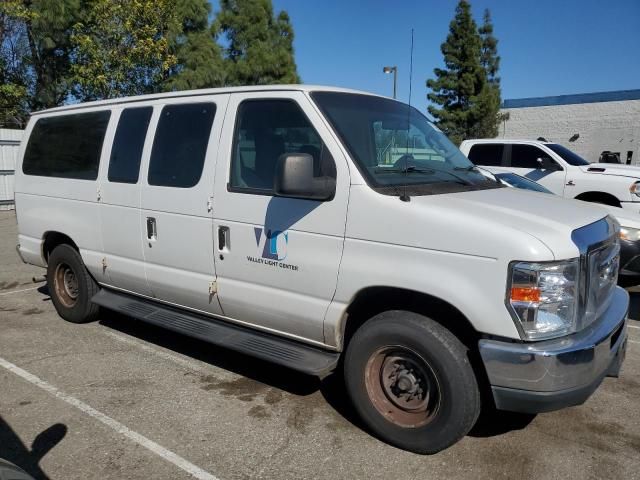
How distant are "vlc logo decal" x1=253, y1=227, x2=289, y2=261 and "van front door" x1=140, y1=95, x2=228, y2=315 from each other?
1.59 feet

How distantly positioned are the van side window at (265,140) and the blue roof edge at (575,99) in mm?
36553

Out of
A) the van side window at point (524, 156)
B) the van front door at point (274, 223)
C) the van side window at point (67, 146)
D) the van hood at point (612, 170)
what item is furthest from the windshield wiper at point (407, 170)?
the van side window at point (524, 156)

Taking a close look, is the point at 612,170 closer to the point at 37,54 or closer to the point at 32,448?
the point at 32,448

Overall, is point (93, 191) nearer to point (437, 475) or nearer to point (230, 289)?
point (230, 289)

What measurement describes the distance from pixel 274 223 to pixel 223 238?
1.71 feet

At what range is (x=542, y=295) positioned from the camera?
2.79m

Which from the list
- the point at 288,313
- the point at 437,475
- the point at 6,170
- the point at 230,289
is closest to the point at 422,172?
the point at 288,313

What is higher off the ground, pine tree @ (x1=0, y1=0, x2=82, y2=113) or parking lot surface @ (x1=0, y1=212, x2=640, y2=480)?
pine tree @ (x1=0, y1=0, x2=82, y2=113)

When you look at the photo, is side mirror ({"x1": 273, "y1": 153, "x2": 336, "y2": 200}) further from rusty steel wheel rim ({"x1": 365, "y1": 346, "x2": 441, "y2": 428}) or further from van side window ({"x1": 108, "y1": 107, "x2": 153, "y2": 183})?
van side window ({"x1": 108, "y1": 107, "x2": 153, "y2": 183})

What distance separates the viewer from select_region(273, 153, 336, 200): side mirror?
3.26m

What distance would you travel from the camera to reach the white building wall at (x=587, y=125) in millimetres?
33531

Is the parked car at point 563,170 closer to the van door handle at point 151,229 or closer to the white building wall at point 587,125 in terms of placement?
the van door handle at point 151,229

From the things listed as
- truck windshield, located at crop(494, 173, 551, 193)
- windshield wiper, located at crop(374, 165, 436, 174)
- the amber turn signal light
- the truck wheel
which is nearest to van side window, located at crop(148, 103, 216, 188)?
windshield wiper, located at crop(374, 165, 436, 174)

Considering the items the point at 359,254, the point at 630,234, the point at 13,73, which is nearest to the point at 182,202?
the point at 359,254
